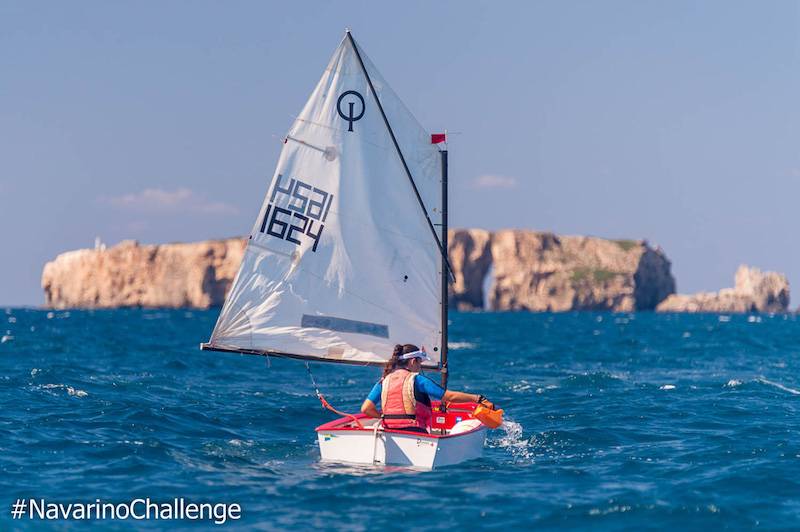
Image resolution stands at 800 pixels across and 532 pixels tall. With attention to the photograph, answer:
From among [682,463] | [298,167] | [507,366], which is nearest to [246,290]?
[298,167]

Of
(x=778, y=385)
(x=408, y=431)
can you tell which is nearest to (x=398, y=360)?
(x=408, y=431)

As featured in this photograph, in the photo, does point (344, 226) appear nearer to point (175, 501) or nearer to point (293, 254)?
point (293, 254)

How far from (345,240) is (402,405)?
14.6 feet

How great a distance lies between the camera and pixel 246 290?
803 inches

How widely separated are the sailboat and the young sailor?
1853 mm

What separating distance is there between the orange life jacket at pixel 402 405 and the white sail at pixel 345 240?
2701 mm

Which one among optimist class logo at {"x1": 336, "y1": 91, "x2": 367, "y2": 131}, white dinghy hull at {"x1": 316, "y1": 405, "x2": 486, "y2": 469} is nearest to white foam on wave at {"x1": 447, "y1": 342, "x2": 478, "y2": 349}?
optimist class logo at {"x1": 336, "y1": 91, "x2": 367, "y2": 131}

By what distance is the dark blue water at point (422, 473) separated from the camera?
587 inches

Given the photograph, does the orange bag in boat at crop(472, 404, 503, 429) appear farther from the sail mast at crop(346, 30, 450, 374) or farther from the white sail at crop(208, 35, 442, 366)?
the white sail at crop(208, 35, 442, 366)

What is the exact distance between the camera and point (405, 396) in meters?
17.9

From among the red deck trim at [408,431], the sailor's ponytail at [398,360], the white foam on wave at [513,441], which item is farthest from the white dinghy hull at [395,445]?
the white foam on wave at [513,441]

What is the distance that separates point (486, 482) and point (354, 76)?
8.91m

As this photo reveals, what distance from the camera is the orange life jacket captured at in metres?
17.8

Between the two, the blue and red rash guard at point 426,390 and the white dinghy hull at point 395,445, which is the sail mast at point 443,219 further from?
the white dinghy hull at point 395,445
